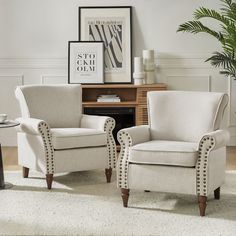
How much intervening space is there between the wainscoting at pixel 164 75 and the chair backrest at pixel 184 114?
2.35m

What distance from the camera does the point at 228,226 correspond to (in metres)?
3.68

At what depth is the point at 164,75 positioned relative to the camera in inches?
277

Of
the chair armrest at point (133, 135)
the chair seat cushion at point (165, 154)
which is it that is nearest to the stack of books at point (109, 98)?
the chair armrest at point (133, 135)

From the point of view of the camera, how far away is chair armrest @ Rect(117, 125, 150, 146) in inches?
169

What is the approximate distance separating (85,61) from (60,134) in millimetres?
2236

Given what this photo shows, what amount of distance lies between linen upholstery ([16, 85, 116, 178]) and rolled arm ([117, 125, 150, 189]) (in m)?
0.64

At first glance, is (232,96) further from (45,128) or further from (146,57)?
(45,128)

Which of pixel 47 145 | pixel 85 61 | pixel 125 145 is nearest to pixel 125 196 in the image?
pixel 125 145

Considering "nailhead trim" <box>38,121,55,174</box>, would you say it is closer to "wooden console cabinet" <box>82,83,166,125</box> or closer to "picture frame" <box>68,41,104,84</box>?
"wooden console cabinet" <box>82,83,166,125</box>

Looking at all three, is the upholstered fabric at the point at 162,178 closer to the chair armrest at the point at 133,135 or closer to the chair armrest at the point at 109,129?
the chair armrest at the point at 133,135

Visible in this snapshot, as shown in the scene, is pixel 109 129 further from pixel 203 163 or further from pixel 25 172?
pixel 203 163

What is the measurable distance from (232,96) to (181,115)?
102 inches

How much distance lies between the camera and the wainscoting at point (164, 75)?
7.00m

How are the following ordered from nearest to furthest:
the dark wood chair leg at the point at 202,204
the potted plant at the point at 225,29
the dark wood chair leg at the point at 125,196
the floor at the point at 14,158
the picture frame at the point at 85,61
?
1. the dark wood chair leg at the point at 202,204
2. the dark wood chair leg at the point at 125,196
3. the floor at the point at 14,158
4. the potted plant at the point at 225,29
5. the picture frame at the point at 85,61
